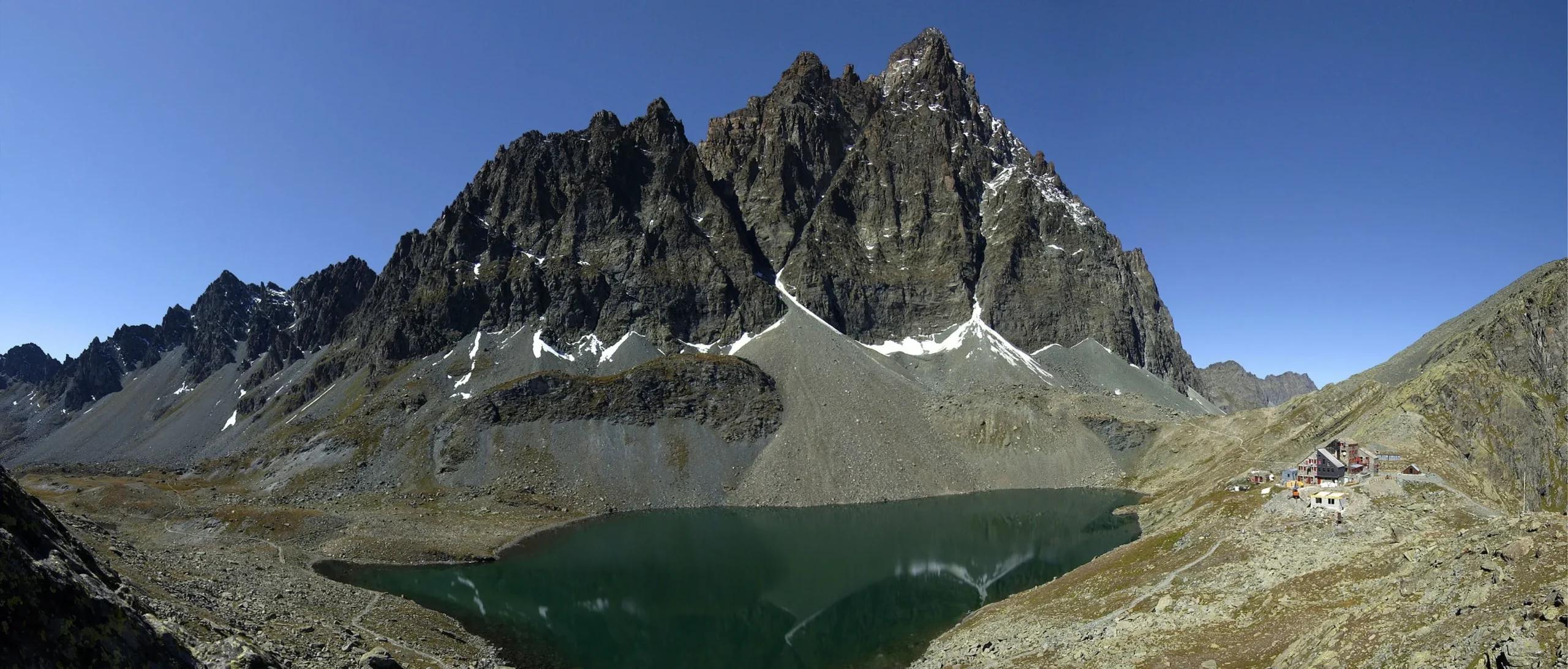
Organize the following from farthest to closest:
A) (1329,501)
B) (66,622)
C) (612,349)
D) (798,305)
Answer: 1. (798,305)
2. (612,349)
3. (1329,501)
4. (66,622)

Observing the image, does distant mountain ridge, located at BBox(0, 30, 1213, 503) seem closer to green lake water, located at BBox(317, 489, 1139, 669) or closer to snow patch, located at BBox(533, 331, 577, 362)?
snow patch, located at BBox(533, 331, 577, 362)

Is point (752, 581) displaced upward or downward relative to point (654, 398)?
downward

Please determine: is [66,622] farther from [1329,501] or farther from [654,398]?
[654,398]

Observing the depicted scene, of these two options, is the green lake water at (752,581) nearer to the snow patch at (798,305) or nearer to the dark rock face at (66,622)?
the dark rock face at (66,622)

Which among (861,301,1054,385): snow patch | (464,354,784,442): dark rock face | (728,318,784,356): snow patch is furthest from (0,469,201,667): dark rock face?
(861,301,1054,385): snow patch

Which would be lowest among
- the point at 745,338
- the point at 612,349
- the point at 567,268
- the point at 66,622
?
the point at 66,622

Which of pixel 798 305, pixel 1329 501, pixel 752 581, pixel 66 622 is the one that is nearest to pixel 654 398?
pixel 798 305

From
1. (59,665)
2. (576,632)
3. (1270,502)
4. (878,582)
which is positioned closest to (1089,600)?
(1270,502)
